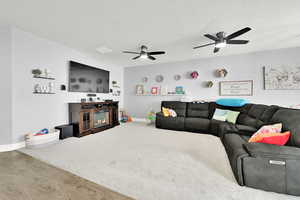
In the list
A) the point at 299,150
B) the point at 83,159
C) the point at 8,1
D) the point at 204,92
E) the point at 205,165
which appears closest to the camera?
the point at 299,150

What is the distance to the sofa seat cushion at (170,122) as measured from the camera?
3.83 meters

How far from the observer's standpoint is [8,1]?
1.75 m

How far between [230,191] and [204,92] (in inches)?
137

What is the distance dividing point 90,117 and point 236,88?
4667 mm

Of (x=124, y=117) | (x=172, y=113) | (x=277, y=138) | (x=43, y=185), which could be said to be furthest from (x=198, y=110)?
(x=43, y=185)

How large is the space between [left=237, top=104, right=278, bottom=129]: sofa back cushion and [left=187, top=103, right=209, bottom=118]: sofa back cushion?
96 centimetres

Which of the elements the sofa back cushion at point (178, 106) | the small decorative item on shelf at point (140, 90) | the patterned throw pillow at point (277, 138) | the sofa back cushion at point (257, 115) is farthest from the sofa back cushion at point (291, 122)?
the small decorative item on shelf at point (140, 90)

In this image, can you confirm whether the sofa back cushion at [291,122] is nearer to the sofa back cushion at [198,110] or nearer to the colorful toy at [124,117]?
the sofa back cushion at [198,110]

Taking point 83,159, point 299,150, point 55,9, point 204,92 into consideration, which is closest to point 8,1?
point 55,9

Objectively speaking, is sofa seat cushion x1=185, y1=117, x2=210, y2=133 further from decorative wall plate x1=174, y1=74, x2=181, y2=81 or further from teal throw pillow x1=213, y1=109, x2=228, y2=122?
decorative wall plate x1=174, y1=74, x2=181, y2=81

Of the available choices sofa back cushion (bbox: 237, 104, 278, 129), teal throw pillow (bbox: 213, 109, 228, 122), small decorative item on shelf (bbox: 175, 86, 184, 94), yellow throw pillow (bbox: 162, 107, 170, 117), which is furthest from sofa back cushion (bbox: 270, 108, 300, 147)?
small decorative item on shelf (bbox: 175, 86, 184, 94)

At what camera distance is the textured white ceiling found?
1819 mm

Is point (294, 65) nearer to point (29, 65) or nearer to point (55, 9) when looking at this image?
point (55, 9)

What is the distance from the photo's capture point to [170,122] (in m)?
3.95
